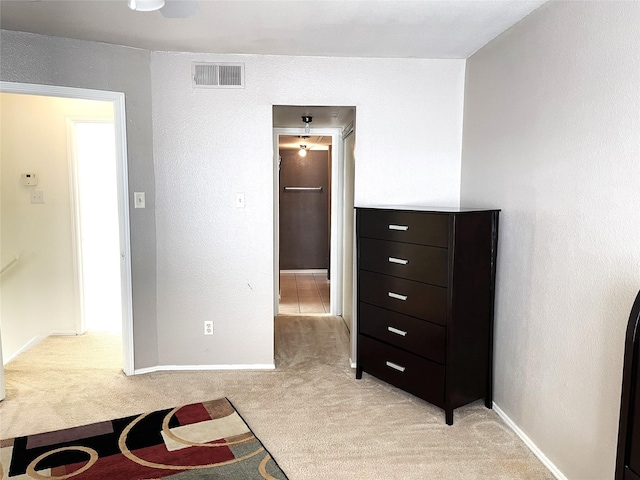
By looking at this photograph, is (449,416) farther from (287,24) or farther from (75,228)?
(75,228)

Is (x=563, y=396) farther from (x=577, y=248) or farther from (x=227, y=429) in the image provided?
(x=227, y=429)

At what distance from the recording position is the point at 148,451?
2.31 metres

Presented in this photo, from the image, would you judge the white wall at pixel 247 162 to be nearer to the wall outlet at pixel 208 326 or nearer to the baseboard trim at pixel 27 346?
the wall outlet at pixel 208 326

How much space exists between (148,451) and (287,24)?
2325mm

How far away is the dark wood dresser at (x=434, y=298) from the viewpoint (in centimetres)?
256

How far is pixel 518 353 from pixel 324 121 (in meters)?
2.63

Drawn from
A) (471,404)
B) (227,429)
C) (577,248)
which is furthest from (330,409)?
(577,248)

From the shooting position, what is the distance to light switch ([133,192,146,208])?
10.3 ft

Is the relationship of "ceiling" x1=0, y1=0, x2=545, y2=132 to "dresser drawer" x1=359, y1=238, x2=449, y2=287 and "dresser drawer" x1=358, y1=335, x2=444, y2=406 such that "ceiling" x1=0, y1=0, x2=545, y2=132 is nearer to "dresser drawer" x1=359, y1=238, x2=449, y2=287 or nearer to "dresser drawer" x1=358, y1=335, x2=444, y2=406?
"dresser drawer" x1=359, y1=238, x2=449, y2=287

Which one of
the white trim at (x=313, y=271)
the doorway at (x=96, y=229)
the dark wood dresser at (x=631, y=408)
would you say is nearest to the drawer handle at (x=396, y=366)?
the dark wood dresser at (x=631, y=408)

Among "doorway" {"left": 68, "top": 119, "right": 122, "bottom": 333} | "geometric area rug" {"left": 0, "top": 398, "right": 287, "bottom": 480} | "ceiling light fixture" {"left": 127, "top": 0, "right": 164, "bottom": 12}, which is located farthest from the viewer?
"doorway" {"left": 68, "top": 119, "right": 122, "bottom": 333}

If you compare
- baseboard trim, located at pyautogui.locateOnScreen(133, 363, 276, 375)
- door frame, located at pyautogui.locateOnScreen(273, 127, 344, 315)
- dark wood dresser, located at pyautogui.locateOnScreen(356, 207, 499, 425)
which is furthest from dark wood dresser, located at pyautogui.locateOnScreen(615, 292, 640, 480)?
door frame, located at pyautogui.locateOnScreen(273, 127, 344, 315)

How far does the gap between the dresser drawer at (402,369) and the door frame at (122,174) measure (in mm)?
1595

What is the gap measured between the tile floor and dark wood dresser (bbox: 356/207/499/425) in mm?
2181
